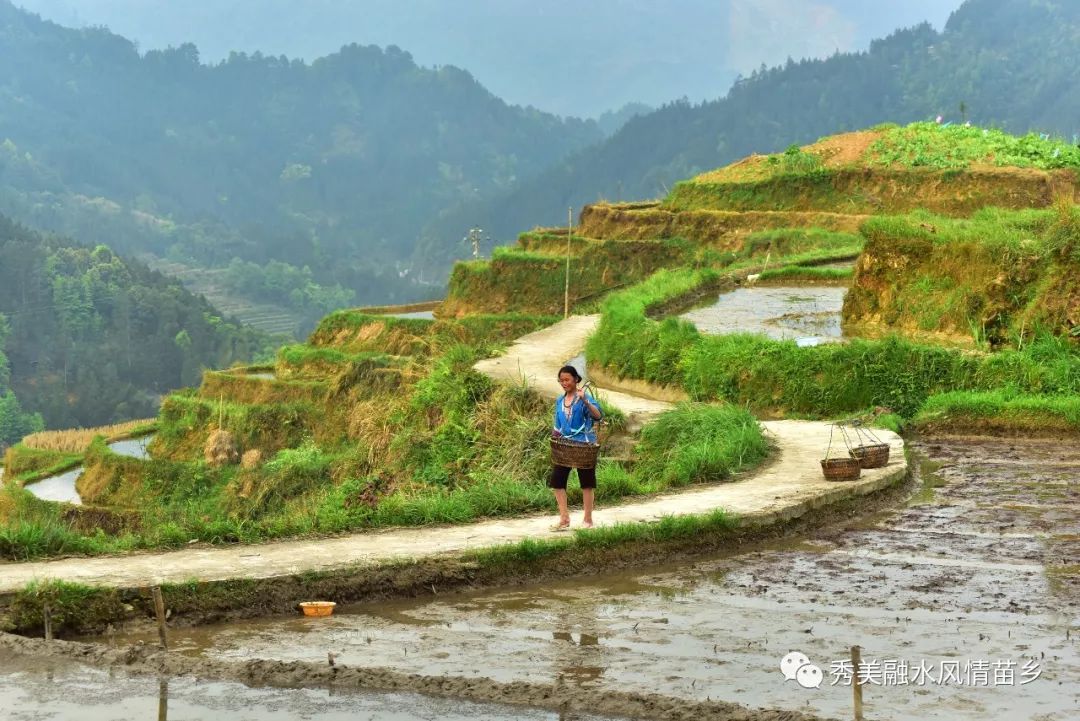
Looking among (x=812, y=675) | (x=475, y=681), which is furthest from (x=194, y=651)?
(x=812, y=675)

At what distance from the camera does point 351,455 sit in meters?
25.0

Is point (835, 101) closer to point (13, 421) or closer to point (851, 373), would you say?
point (13, 421)

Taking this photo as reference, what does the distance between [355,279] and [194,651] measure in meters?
157

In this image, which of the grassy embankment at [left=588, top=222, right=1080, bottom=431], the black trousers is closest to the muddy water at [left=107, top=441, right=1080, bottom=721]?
the black trousers

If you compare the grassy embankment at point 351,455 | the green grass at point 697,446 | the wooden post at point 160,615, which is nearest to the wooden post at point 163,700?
the wooden post at point 160,615

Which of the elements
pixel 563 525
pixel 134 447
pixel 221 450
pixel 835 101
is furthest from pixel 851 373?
pixel 835 101

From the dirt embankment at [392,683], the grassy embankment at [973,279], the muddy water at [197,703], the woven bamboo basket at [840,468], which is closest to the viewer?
the dirt embankment at [392,683]

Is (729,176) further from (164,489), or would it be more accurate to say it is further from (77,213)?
(77,213)

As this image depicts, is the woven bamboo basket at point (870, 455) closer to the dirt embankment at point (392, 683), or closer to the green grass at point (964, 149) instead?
the dirt embankment at point (392, 683)

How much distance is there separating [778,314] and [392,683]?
16704 mm

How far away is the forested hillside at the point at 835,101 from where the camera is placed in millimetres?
146750

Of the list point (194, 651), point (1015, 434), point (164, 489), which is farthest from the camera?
point (164, 489)

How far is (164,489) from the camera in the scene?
115 feet

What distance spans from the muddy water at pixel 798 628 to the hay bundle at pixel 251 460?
2326 cm
